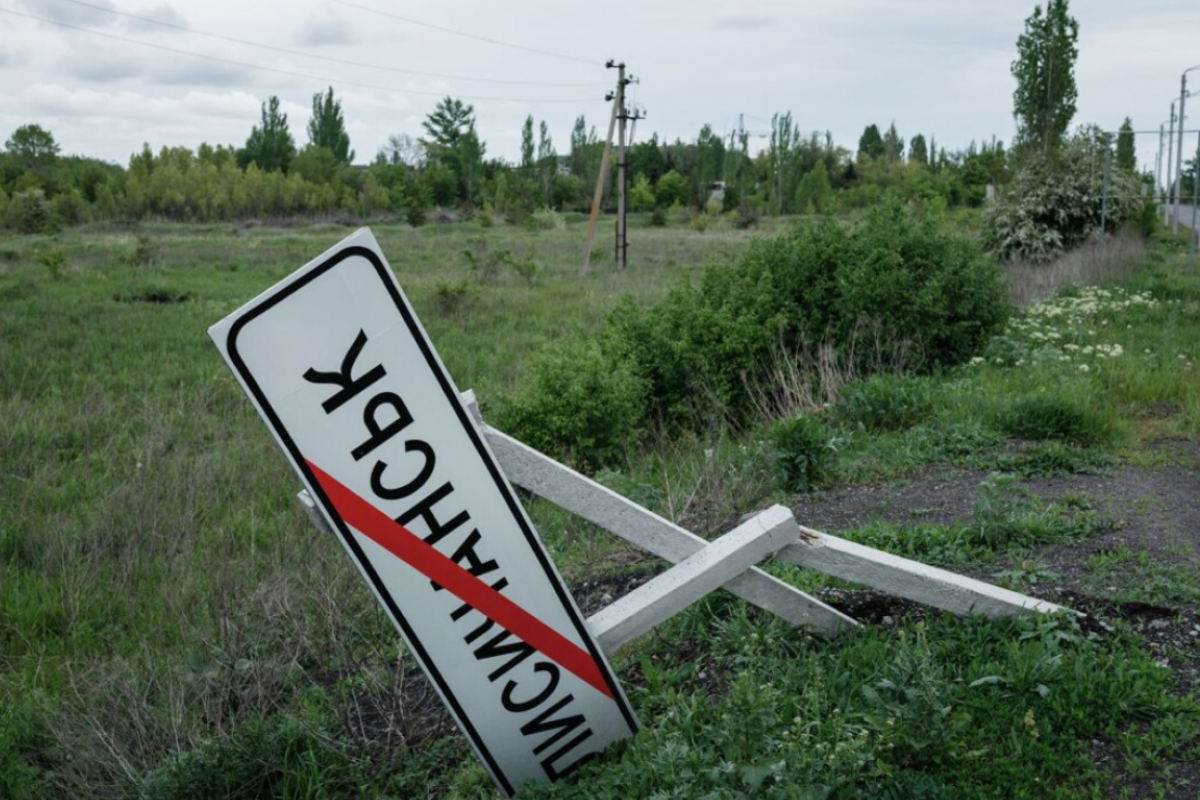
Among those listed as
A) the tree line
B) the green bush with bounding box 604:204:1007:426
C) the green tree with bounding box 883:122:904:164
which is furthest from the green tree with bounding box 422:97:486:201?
the green bush with bounding box 604:204:1007:426

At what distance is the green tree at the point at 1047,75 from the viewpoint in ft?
122

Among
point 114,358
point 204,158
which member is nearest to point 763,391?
point 114,358

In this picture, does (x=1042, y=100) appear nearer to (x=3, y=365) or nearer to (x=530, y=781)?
(x=3, y=365)

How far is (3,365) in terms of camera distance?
12.7 meters

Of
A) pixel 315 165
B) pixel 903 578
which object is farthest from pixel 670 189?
pixel 903 578

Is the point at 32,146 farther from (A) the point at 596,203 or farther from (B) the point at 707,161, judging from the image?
(A) the point at 596,203

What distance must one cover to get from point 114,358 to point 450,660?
1237 centimetres

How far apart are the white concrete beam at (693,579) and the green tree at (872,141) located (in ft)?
318

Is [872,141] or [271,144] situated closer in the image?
[271,144]

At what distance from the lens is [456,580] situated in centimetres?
274

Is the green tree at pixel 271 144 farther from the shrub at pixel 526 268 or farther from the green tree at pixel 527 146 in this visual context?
the shrub at pixel 526 268

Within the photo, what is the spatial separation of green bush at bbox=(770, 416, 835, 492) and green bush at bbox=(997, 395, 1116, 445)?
139 centimetres

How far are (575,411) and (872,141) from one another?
94873mm

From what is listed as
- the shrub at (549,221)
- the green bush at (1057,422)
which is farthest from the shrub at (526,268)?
the shrub at (549,221)
